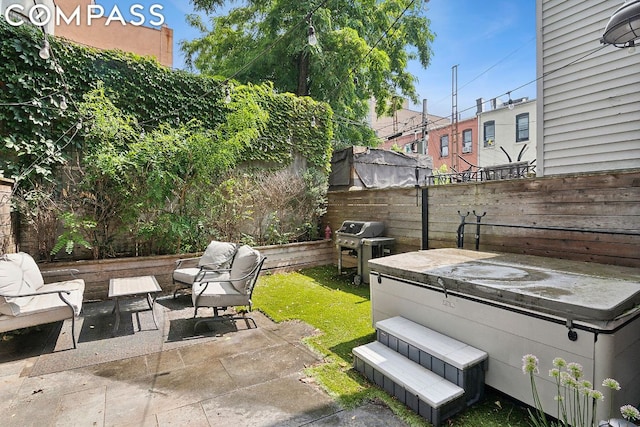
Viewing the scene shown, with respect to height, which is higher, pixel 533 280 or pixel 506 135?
pixel 506 135

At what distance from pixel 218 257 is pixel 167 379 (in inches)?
96.7

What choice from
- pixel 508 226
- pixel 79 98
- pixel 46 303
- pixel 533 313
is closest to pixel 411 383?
pixel 533 313

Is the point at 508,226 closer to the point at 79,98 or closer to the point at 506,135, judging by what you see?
the point at 79,98

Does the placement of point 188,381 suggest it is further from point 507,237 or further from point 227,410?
point 507,237

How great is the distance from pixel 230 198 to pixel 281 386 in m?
4.32

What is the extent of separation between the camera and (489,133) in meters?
18.2

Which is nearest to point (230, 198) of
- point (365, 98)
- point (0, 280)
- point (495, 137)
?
point (0, 280)

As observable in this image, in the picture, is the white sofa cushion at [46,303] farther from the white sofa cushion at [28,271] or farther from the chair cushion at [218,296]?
the chair cushion at [218,296]

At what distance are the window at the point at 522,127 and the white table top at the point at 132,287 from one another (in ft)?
59.6

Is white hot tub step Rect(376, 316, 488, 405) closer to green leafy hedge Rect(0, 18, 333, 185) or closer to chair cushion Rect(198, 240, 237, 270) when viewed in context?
chair cushion Rect(198, 240, 237, 270)

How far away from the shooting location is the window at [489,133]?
1777cm

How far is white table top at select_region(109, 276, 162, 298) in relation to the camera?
3.81 m

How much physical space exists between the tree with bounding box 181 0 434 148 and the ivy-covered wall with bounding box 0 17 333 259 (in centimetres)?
426

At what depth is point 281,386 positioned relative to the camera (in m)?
2.60
